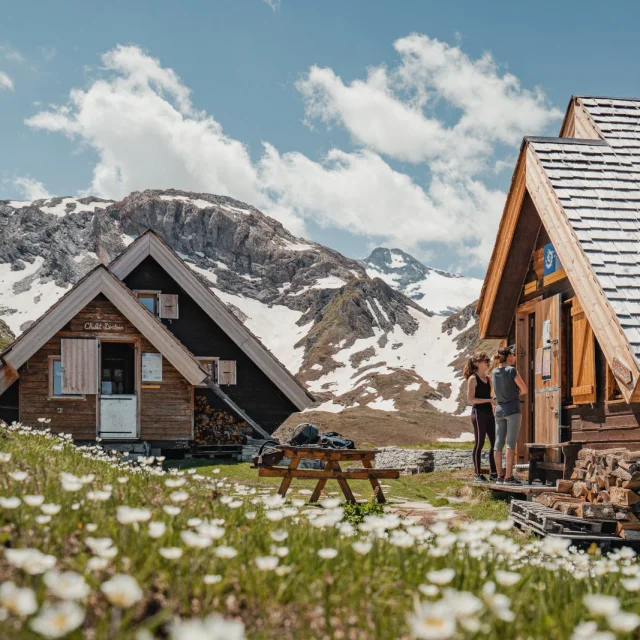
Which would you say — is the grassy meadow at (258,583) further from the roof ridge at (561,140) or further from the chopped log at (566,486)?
the roof ridge at (561,140)

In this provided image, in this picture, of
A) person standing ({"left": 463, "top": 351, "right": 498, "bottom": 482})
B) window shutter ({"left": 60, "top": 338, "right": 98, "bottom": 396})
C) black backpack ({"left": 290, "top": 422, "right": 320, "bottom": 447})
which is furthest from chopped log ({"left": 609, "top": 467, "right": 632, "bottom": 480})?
window shutter ({"left": 60, "top": 338, "right": 98, "bottom": 396})

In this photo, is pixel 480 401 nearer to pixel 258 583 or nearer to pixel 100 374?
pixel 258 583

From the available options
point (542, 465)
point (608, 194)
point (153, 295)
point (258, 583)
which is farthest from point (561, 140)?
point (153, 295)

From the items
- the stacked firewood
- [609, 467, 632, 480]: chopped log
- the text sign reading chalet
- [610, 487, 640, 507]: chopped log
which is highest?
the text sign reading chalet

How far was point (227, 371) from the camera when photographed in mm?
20938

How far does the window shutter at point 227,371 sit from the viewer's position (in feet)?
68.4

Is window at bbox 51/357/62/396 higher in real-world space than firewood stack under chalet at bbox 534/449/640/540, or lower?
higher

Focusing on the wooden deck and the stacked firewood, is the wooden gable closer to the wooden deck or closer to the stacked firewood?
the wooden deck

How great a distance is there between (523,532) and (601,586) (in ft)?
16.7

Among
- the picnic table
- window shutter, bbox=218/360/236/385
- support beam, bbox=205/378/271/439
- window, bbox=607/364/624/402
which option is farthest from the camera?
window shutter, bbox=218/360/236/385

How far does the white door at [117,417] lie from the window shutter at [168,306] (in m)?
3.50

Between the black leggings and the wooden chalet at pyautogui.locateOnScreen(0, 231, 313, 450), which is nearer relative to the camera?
the black leggings

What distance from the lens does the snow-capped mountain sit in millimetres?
101250

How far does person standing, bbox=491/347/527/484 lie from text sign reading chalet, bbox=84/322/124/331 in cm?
972
